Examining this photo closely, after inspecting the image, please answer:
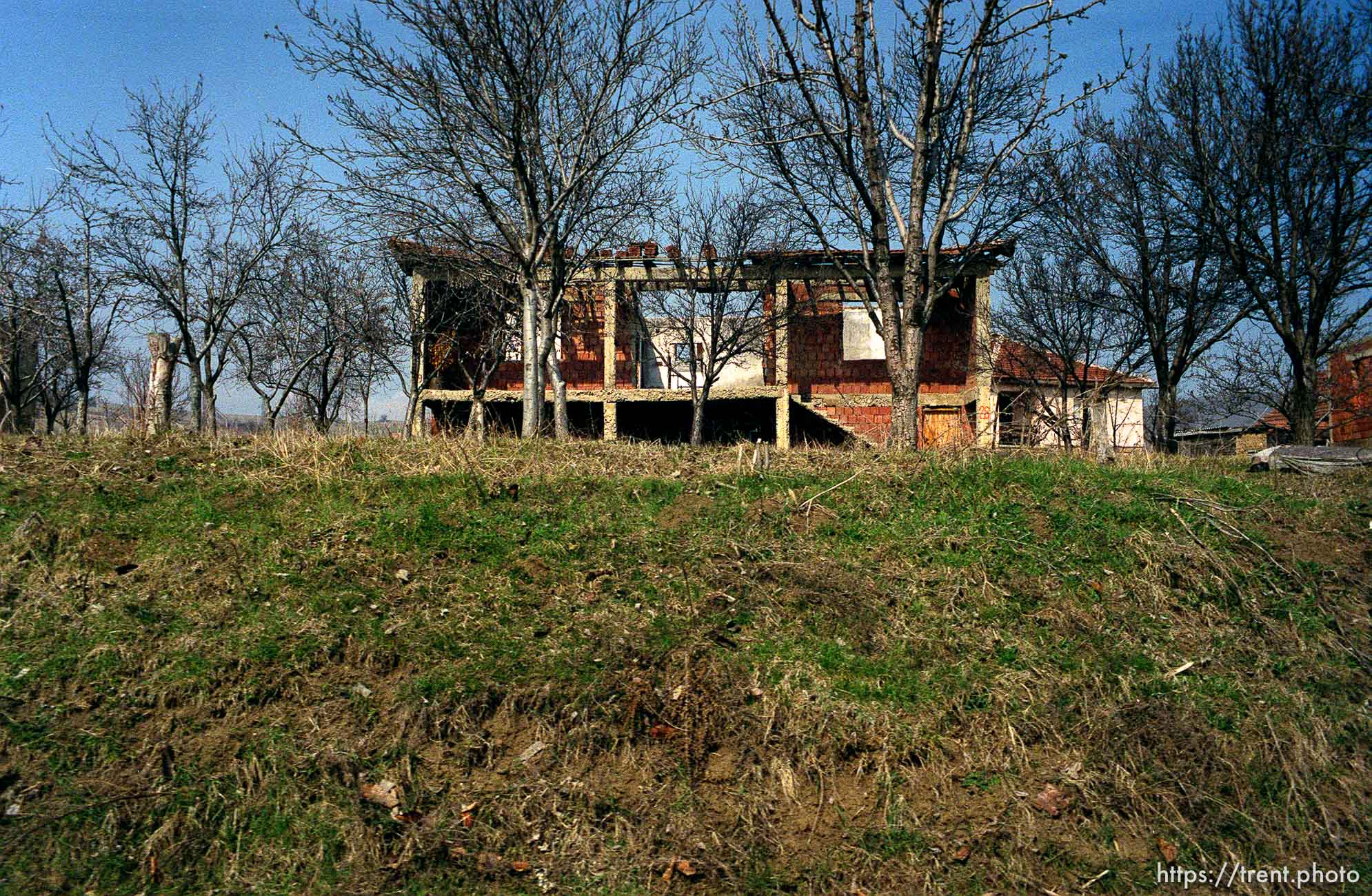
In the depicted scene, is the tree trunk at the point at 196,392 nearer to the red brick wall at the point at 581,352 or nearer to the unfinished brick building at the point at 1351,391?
the red brick wall at the point at 581,352

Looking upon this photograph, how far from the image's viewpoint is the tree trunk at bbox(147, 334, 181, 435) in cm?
893

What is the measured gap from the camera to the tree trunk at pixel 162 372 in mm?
8930

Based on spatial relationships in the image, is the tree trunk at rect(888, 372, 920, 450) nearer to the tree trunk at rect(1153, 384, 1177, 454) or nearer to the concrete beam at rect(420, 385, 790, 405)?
the tree trunk at rect(1153, 384, 1177, 454)

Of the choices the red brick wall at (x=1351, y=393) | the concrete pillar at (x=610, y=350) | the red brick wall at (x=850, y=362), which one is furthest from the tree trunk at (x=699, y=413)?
the red brick wall at (x=1351, y=393)

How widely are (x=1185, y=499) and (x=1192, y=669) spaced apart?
2.08 m

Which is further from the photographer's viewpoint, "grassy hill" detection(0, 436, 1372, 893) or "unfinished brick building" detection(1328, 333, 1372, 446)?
"unfinished brick building" detection(1328, 333, 1372, 446)

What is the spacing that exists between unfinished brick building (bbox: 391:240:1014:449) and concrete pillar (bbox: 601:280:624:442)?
3 centimetres

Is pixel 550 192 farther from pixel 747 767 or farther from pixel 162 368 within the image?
pixel 747 767

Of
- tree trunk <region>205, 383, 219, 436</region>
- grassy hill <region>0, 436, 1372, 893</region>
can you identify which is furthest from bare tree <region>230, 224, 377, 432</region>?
grassy hill <region>0, 436, 1372, 893</region>

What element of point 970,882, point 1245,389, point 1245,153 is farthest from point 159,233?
point 1245,389

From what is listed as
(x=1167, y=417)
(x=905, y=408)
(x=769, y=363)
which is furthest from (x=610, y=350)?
(x=1167, y=417)

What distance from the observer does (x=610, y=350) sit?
856 inches

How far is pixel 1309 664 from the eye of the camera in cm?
534

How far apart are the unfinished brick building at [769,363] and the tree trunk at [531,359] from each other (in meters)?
8.97
